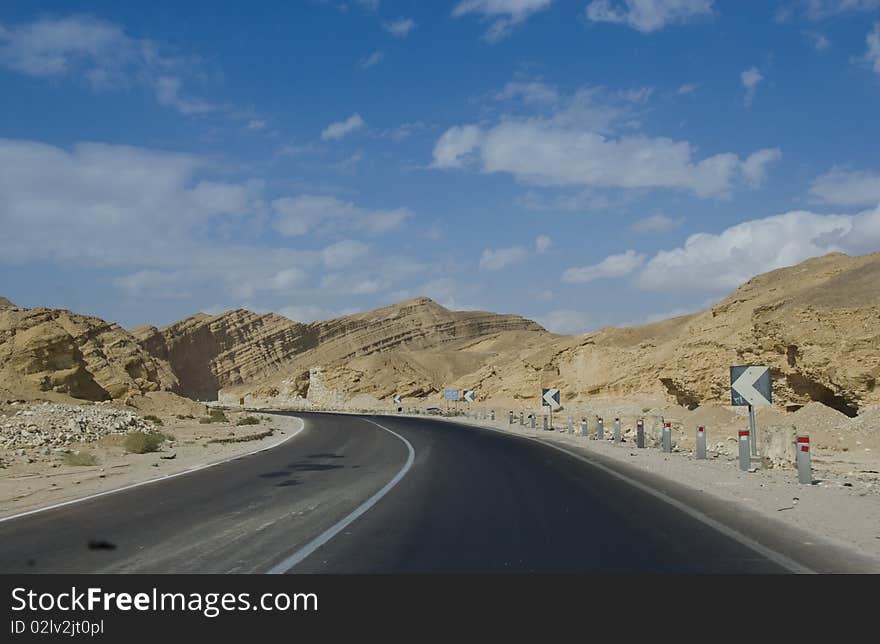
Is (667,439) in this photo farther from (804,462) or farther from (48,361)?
(48,361)

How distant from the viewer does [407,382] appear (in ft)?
367

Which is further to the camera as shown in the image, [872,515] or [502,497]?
[502,497]

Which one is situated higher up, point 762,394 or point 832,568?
point 762,394

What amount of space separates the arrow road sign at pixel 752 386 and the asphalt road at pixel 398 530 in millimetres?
3849

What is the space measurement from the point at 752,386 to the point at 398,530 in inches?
442

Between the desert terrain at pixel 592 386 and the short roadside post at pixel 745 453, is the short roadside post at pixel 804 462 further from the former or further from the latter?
the short roadside post at pixel 745 453

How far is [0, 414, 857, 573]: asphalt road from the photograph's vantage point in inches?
294

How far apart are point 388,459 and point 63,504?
10.1 metres

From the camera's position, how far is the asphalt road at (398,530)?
746 cm

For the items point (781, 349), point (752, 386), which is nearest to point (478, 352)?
point (781, 349)

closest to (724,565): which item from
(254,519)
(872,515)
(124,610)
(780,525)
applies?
(780,525)

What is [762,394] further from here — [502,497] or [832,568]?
[832,568]

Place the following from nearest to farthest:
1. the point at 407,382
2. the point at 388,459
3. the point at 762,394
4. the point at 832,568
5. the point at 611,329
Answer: the point at 832,568 < the point at 762,394 < the point at 388,459 < the point at 611,329 < the point at 407,382

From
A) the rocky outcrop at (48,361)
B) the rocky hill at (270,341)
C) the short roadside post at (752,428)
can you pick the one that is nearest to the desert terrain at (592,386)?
the rocky outcrop at (48,361)
